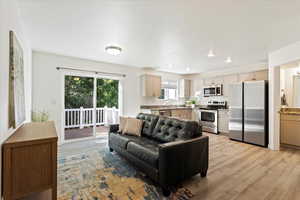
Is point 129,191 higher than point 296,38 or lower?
lower

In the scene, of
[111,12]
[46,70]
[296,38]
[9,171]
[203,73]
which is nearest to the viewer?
[9,171]

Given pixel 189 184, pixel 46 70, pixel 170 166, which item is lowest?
pixel 189 184

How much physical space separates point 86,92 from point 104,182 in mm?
3150

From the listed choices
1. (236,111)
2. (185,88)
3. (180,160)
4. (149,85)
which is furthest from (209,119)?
(180,160)

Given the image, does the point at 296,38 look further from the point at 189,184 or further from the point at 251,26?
the point at 189,184

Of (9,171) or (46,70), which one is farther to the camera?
(46,70)

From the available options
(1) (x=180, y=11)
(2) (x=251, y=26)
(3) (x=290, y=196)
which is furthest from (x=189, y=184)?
(2) (x=251, y=26)

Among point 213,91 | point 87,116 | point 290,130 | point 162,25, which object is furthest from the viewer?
point 213,91

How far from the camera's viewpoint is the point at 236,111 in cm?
442

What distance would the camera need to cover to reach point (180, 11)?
197 cm

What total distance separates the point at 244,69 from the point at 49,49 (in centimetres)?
589

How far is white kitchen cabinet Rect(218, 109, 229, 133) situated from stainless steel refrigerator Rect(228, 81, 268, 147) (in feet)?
2.11

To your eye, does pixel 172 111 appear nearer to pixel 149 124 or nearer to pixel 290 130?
pixel 149 124

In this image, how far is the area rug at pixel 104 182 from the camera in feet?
6.23
